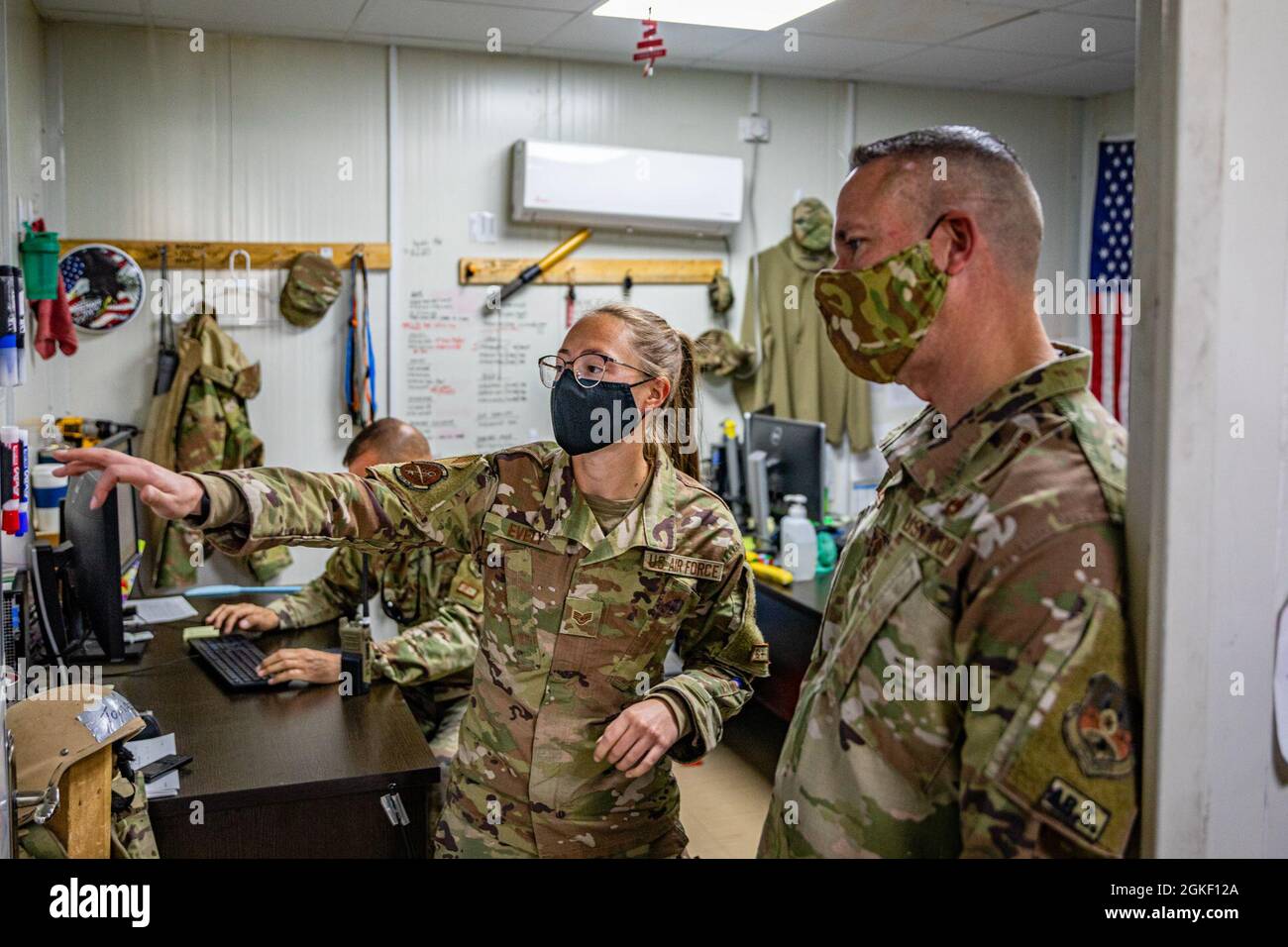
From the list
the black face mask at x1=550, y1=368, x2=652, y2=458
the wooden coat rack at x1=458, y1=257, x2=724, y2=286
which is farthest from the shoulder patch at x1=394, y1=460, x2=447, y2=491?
the wooden coat rack at x1=458, y1=257, x2=724, y2=286

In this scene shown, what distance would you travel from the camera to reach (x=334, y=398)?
4984 mm

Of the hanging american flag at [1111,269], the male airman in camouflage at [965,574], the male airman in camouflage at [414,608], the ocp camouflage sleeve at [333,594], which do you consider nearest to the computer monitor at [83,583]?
the male airman in camouflage at [414,608]

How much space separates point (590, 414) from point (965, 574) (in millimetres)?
980

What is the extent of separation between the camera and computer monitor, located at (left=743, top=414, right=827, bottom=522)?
4250mm

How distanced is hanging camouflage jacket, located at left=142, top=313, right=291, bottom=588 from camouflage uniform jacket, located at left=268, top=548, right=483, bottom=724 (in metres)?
1.51

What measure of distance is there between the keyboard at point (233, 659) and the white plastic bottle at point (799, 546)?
1.95 m

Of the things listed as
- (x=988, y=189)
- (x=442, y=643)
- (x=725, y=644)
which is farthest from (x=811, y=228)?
(x=988, y=189)

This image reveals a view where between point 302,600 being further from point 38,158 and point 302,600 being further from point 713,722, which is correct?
point 38,158

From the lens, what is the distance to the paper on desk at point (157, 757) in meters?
1.99

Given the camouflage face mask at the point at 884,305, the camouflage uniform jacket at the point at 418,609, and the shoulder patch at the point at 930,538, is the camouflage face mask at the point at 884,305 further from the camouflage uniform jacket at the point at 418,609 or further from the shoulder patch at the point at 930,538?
the camouflage uniform jacket at the point at 418,609

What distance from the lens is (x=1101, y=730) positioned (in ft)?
3.44

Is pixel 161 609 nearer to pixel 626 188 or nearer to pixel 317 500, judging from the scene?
pixel 317 500
